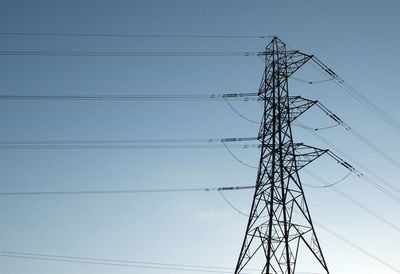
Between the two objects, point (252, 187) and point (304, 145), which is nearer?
point (304, 145)

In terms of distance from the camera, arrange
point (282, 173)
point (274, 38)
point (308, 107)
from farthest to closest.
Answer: point (274, 38) → point (308, 107) → point (282, 173)

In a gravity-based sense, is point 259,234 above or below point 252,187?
below

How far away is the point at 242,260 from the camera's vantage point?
65.8 feet

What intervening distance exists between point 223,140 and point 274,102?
166 inches

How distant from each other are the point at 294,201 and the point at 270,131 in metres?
4.69

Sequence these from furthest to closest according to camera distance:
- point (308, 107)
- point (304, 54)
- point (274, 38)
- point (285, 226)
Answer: point (274, 38) < point (304, 54) < point (308, 107) < point (285, 226)

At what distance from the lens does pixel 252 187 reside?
915 inches

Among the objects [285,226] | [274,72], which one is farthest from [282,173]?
[274,72]

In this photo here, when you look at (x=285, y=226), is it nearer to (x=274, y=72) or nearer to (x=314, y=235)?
(x=314, y=235)


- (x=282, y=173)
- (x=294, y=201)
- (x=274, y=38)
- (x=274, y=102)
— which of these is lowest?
(x=294, y=201)

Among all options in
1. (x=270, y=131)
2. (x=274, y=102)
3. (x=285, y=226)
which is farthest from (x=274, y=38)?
(x=285, y=226)

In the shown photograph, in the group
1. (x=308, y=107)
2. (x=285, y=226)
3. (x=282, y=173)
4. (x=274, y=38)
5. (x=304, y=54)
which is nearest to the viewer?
(x=285, y=226)

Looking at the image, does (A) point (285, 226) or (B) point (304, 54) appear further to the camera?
(B) point (304, 54)

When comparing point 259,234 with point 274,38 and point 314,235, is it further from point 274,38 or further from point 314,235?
point 274,38
